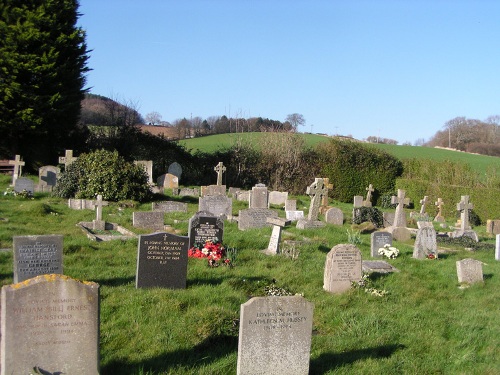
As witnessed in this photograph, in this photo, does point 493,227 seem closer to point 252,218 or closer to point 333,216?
point 333,216

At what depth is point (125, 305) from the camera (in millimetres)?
7980

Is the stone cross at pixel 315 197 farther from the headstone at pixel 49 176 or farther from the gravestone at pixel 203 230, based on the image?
the headstone at pixel 49 176

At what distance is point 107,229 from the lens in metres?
16.0

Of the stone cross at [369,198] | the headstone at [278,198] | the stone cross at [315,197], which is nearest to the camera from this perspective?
the stone cross at [315,197]

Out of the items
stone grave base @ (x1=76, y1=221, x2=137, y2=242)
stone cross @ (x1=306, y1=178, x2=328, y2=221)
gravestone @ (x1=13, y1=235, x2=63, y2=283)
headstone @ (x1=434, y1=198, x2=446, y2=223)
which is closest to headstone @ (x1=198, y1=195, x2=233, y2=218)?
stone cross @ (x1=306, y1=178, x2=328, y2=221)

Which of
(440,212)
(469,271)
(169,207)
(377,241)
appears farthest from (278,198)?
(469,271)

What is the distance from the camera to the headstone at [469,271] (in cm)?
1172

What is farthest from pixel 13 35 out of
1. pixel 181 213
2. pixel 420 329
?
pixel 420 329

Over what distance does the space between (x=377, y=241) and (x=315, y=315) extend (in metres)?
5.69

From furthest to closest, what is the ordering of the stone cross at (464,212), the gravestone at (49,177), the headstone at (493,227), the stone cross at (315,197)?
the gravestone at (49,177) → the headstone at (493,227) → the stone cross at (464,212) → the stone cross at (315,197)

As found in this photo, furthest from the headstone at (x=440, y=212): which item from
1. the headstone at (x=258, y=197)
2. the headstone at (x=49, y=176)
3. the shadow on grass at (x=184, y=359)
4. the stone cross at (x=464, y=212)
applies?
the shadow on grass at (x=184, y=359)

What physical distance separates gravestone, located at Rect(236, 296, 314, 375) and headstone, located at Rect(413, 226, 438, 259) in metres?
8.64

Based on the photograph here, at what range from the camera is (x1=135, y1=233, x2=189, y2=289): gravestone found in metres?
9.16

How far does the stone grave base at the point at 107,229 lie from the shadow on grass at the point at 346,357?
763 centimetres
